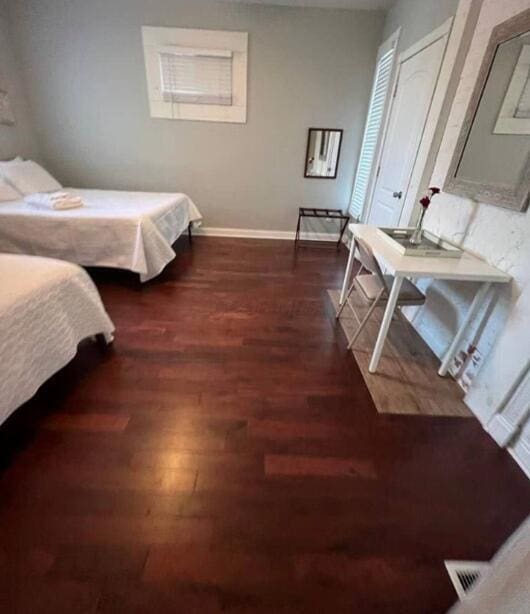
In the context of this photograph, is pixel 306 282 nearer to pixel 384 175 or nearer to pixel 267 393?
pixel 384 175

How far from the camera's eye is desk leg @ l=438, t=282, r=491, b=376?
1601 millimetres

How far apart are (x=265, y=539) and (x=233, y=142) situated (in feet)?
13.2

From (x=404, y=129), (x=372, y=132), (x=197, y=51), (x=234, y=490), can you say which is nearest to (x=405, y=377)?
(x=234, y=490)

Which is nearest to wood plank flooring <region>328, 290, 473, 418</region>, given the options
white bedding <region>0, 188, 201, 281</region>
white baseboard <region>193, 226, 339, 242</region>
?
white bedding <region>0, 188, 201, 281</region>

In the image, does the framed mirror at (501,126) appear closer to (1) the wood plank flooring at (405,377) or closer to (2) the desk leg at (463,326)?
(2) the desk leg at (463,326)

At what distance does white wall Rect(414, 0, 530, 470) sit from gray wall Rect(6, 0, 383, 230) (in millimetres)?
2076

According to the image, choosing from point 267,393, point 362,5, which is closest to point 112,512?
point 267,393

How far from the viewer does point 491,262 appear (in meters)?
1.63

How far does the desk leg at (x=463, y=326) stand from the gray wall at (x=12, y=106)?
466 centimetres

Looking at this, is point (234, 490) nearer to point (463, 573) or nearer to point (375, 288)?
point (463, 573)

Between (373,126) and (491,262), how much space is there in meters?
2.58

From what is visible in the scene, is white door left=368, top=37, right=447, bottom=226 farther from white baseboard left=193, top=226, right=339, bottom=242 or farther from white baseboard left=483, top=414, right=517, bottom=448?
white baseboard left=483, top=414, right=517, bottom=448

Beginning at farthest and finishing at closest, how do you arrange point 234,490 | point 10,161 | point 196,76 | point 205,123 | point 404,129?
point 205,123, point 196,76, point 10,161, point 404,129, point 234,490

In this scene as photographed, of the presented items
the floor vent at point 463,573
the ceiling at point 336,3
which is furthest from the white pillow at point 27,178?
the floor vent at point 463,573
